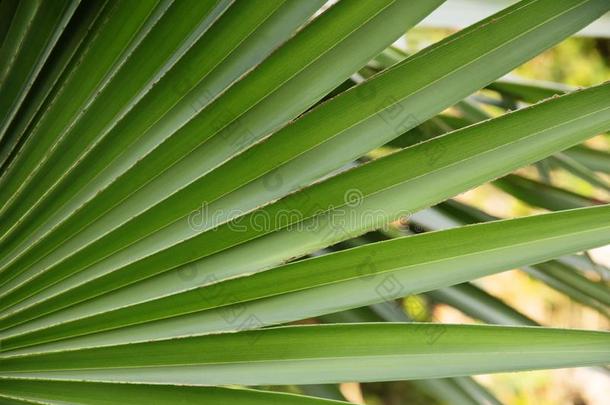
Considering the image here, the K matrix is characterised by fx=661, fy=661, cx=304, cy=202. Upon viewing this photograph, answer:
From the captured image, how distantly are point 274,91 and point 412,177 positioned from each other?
17 centimetres

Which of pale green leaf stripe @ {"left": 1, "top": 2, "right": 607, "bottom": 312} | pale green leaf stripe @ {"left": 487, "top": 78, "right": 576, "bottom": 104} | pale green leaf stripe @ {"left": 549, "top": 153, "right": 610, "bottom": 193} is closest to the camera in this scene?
pale green leaf stripe @ {"left": 1, "top": 2, "right": 607, "bottom": 312}

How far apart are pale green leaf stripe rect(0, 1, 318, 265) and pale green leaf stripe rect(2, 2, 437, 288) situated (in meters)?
0.02

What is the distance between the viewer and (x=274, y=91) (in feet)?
2.31

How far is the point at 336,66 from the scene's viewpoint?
69 cm

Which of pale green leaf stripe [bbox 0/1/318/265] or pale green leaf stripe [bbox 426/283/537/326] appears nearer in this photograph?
pale green leaf stripe [bbox 0/1/318/265]

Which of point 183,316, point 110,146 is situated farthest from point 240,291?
point 110,146

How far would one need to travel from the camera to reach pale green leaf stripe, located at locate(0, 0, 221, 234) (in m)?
0.71

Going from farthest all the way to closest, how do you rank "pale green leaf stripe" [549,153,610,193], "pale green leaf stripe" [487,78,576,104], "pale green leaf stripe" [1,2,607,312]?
"pale green leaf stripe" [487,78,576,104], "pale green leaf stripe" [549,153,610,193], "pale green leaf stripe" [1,2,607,312]

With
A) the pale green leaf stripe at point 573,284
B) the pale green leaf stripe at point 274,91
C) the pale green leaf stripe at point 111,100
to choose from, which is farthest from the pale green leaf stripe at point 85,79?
the pale green leaf stripe at point 573,284

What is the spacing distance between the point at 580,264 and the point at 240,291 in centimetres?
67

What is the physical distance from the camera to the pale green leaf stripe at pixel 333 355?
672 millimetres

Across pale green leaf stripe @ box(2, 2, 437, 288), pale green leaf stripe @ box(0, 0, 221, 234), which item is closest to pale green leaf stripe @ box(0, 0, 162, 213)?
pale green leaf stripe @ box(0, 0, 221, 234)

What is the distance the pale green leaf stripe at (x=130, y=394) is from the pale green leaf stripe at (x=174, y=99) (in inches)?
6.4

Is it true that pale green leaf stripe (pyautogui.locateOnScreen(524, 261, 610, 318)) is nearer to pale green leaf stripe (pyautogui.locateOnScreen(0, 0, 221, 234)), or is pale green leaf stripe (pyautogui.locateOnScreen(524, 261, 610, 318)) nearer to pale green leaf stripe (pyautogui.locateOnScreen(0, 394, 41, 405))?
pale green leaf stripe (pyautogui.locateOnScreen(0, 0, 221, 234))
